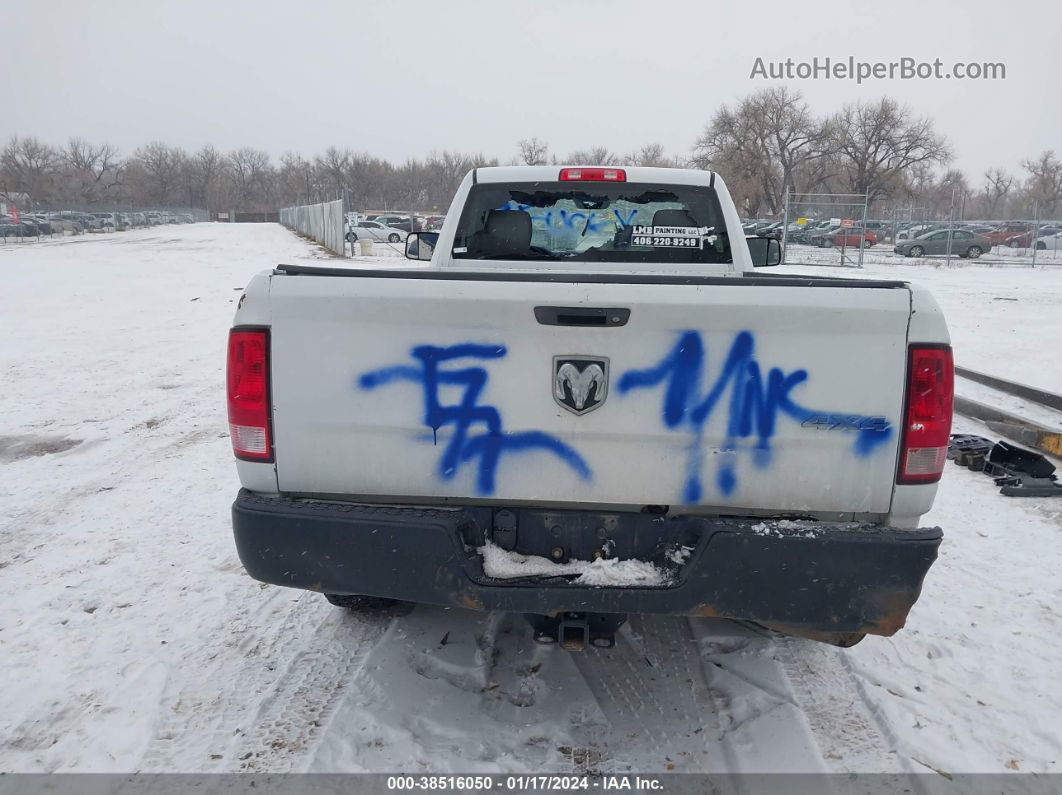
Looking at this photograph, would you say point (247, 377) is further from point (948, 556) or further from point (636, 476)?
point (948, 556)

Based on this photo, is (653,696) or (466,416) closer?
(466,416)

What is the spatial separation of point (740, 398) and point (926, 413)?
0.60 meters

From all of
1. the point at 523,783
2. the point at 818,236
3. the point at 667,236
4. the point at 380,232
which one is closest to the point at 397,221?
the point at 380,232

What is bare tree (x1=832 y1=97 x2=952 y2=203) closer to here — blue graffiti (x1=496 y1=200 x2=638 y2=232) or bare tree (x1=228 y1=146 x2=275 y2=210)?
blue graffiti (x1=496 y1=200 x2=638 y2=232)

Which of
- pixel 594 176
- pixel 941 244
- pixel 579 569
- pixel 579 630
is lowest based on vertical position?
pixel 579 630

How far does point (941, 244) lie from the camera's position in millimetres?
34719

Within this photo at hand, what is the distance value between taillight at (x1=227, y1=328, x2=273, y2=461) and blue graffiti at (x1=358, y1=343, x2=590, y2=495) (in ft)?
1.16

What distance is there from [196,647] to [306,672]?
1.96 ft

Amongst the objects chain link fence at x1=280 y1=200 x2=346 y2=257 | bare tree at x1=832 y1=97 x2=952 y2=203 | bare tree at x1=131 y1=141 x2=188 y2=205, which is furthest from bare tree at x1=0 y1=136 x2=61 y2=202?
bare tree at x1=832 y1=97 x2=952 y2=203

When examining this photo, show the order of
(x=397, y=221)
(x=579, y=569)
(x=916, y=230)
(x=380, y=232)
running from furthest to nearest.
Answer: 1. (x=397, y=221)
2. (x=380, y=232)
3. (x=916, y=230)
4. (x=579, y=569)

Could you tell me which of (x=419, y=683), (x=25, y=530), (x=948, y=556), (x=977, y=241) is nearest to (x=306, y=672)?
(x=419, y=683)

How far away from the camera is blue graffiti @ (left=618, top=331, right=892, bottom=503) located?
2400 millimetres

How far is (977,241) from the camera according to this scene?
34531 mm

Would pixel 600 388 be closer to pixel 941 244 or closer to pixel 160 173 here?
pixel 941 244
